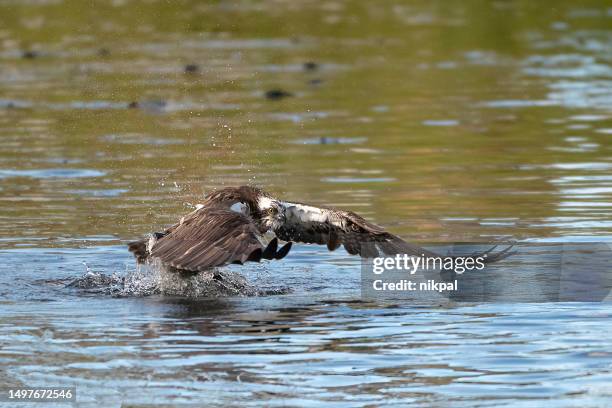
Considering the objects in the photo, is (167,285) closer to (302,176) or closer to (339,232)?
(339,232)

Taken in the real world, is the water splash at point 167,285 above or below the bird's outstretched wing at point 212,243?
below

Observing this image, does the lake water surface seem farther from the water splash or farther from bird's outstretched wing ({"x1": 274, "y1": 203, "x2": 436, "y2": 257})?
bird's outstretched wing ({"x1": 274, "y1": 203, "x2": 436, "y2": 257})

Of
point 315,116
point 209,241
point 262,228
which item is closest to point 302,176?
point 315,116

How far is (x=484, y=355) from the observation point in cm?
692

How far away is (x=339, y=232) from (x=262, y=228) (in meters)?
0.54

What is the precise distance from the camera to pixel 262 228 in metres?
8.92

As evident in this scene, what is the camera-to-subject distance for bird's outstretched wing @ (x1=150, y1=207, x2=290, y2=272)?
768cm

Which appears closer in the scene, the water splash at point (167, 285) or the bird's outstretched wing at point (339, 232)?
the bird's outstretched wing at point (339, 232)

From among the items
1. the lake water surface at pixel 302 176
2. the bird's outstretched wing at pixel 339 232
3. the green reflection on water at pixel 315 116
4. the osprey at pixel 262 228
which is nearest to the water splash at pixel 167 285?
the lake water surface at pixel 302 176

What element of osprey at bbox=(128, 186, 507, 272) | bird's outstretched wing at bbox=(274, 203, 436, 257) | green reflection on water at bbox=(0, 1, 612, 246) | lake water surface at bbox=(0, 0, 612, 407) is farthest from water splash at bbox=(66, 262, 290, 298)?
green reflection on water at bbox=(0, 1, 612, 246)

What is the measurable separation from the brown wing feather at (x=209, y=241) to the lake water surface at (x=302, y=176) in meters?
0.38

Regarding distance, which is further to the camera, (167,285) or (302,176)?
(302,176)

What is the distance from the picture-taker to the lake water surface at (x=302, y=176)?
22.0 ft

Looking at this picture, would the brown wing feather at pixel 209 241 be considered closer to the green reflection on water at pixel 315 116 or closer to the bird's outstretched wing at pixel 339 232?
the bird's outstretched wing at pixel 339 232
